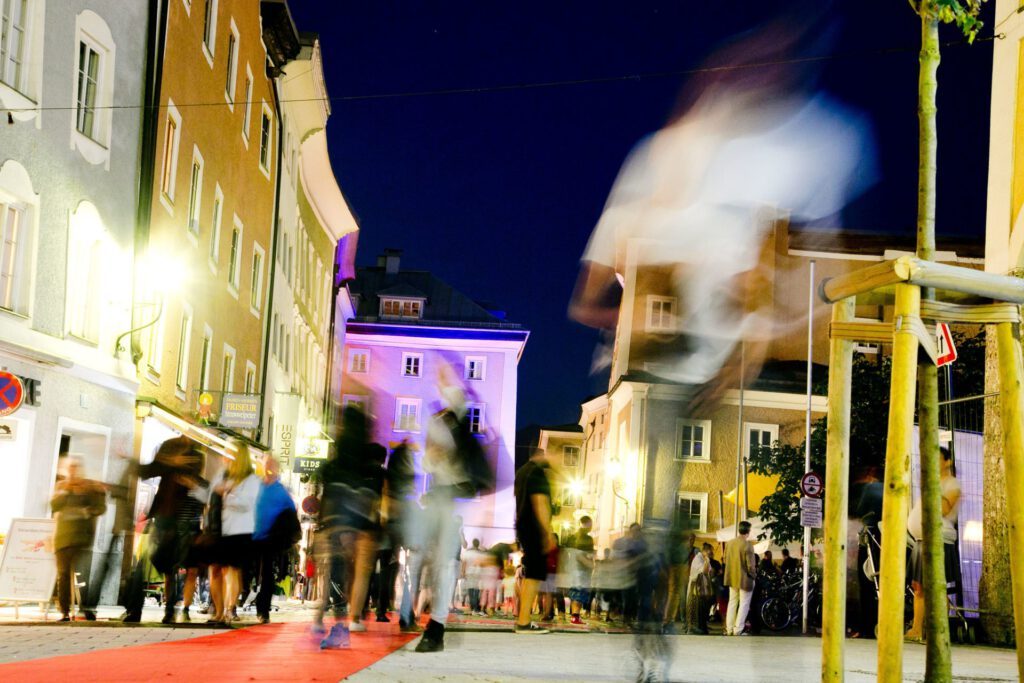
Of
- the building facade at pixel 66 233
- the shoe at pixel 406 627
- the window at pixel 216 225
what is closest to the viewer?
the shoe at pixel 406 627

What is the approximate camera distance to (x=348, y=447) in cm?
1062

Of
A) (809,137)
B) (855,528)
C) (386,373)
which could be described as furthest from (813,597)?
(386,373)

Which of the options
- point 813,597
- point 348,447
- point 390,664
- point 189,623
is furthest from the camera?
point 813,597

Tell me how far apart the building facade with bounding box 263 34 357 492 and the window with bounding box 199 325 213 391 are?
27.6ft

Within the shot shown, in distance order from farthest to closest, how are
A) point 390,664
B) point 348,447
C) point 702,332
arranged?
point 348,447, point 390,664, point 702,332

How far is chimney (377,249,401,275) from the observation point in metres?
86.9

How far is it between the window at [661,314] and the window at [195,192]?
20842 millimetres

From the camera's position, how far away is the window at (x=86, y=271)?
1952 cm

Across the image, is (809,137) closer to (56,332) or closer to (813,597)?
(56,332)

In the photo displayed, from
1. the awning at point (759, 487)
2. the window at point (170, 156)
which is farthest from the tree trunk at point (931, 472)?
the awning at point (759, 487)

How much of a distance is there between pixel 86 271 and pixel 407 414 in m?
57.0

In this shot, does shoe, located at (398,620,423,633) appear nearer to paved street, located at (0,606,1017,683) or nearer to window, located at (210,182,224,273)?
paved street, located at (0,606,1017,683)

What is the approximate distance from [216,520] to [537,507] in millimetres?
4903

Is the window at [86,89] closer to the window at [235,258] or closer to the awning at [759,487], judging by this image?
the window at [235,258]
